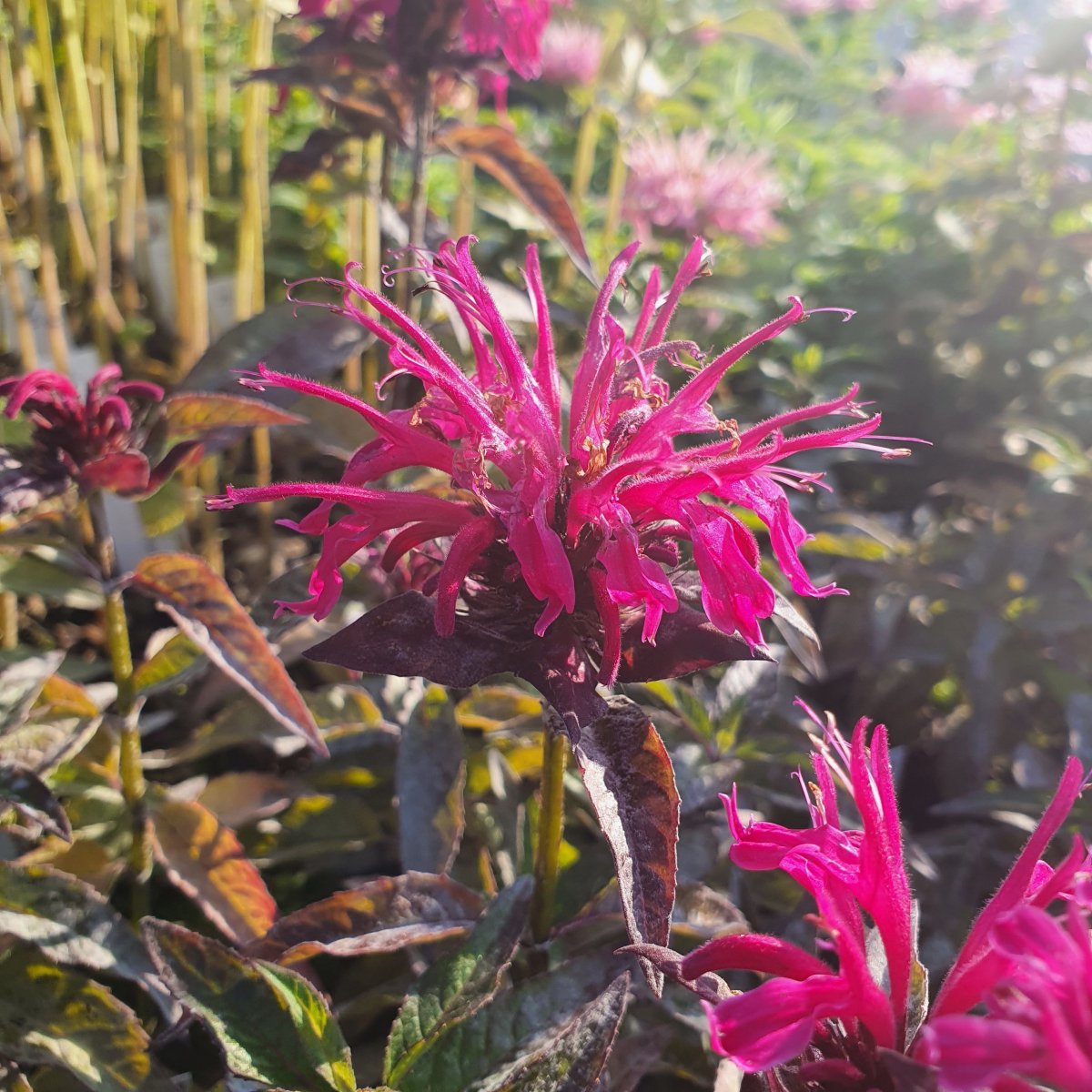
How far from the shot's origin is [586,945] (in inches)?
32.4

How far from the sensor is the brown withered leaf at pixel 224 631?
78cm

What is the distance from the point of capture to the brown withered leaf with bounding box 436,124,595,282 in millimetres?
1116

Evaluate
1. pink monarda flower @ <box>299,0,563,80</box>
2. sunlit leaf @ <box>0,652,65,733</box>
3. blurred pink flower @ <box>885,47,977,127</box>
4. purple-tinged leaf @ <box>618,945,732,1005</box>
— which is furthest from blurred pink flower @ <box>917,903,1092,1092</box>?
blurred pink flower @ <box>885,47,977,127</box>

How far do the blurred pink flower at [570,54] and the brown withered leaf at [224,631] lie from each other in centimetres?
208

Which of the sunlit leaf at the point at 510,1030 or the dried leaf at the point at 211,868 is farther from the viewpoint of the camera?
the dried leaf at the point at 211,868

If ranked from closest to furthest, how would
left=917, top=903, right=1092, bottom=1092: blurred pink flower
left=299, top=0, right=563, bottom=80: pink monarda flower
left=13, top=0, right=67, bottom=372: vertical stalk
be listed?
left=917, top=903, right=1092, bottom=1092: blurred pink flower → left=299, top=0, right=563, bottom=80: pink monarda flower → left=13, top=0, right=67, bottom=372: vertical stalk

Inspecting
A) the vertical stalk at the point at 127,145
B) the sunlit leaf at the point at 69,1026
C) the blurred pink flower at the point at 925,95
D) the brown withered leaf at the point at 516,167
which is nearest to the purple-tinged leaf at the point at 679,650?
the sunlit leaf at the point at 69,1026

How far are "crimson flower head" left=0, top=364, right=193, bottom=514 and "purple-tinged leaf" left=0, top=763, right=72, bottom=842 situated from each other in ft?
0.72

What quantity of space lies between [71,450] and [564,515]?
0.52 metres

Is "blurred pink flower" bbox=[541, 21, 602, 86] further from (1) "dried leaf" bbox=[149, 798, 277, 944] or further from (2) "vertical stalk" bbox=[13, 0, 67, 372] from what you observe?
(1) "dried leaf" bbox=[149, 798, 277, 944]

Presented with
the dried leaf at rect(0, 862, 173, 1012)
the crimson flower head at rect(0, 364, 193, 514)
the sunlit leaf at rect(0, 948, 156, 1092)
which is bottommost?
the sunlit leaf at rect(0, 948, 156, 1092)

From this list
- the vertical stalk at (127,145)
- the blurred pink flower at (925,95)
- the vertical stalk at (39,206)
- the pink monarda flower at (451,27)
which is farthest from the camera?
the blurred pink flower at (925,95)

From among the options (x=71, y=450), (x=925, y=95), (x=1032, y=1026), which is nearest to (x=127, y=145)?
(x=71, y=450)

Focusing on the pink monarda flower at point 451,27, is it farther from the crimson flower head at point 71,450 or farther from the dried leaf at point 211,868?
the dried leaf at point 211,868
